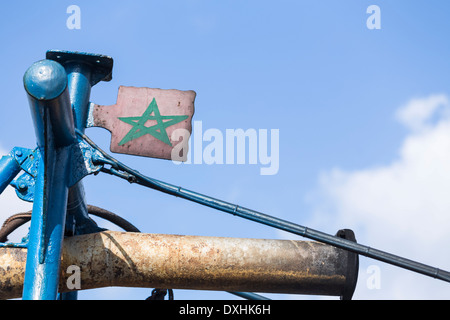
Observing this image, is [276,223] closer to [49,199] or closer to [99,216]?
[49,199]

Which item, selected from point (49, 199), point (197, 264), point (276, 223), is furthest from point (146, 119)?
point (276, 223)

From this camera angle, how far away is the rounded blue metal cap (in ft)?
12.8

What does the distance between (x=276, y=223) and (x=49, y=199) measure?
170cm

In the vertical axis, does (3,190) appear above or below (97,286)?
above

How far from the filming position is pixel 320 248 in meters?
5.40

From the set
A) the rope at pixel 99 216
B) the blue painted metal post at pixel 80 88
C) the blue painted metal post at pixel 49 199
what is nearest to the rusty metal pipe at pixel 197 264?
the blue painted metal post at pixel 80 88

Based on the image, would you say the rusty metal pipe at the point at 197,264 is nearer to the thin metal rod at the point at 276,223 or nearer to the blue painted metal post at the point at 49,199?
A: the thin metal rod at the point at 276,223

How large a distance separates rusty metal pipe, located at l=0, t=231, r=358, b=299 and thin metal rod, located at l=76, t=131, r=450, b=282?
432 millimetres

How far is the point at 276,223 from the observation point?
495 centimetres

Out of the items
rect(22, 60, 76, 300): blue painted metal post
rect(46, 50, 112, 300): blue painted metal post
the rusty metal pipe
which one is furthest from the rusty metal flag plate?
the rusty metal pipe

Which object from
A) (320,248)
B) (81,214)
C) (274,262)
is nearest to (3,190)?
(81,214)
